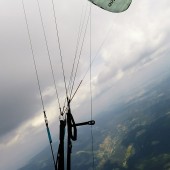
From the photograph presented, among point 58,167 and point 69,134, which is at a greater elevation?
point 69,134

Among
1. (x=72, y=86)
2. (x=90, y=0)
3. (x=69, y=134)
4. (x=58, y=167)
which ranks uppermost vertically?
(x=90, y=0)

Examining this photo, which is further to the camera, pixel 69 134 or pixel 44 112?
pixel 44 112

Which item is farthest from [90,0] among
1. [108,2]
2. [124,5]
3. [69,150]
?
[69,150]

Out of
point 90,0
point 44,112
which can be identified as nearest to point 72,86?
point 44,112

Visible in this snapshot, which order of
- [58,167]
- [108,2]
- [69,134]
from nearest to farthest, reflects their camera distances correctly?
[58,167] → [69,134] → [108,2]

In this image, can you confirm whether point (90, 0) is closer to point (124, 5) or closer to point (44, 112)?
point (124, 5)

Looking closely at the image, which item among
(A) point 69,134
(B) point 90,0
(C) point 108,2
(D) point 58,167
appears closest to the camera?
(D) point 58,167

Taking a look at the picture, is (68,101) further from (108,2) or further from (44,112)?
(108,2)
